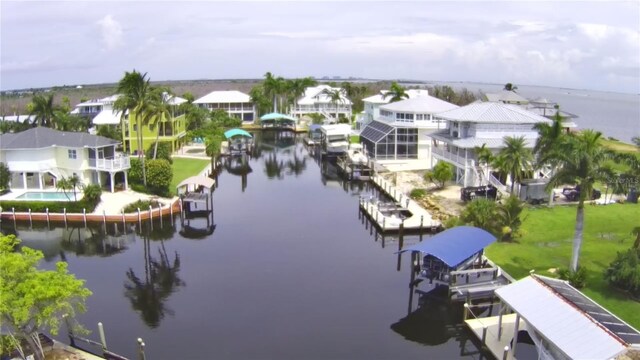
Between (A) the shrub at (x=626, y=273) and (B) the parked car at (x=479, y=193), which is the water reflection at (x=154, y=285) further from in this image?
(B) the parked car at (x=479, y=193)

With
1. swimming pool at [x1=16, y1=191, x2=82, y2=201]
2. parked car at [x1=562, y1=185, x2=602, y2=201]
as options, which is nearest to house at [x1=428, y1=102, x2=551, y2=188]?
parked car at [x1=562, y1=185, x2=602, y2=201]


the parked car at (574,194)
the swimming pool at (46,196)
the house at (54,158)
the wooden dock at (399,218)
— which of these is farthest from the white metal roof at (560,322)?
the house at (54,158)

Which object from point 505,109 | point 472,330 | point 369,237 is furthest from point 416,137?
point 472,330

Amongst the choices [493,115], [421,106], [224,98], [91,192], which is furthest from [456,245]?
[224,98]

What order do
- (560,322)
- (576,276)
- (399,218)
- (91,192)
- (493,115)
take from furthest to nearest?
(493,115), (91,192), (399,218), (576,276), (560,322)

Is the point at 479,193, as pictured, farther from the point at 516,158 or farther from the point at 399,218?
the point at 399,218

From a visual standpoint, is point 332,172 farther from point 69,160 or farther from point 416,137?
point 69,160
